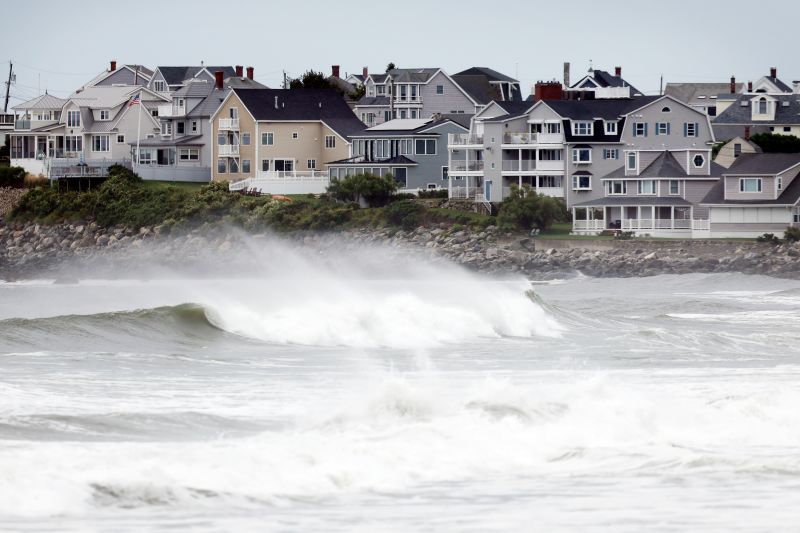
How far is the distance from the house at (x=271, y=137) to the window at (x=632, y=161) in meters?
17.5

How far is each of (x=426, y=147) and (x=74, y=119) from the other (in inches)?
932

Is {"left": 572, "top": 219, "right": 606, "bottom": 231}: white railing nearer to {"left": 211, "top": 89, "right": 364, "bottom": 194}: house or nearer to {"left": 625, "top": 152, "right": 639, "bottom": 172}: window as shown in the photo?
{"left": 625, "top": 152, "right": 639, "bottom": 172}: window

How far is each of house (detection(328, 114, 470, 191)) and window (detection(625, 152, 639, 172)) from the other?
11170 millimetres

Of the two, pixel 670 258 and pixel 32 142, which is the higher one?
pixel 32 142

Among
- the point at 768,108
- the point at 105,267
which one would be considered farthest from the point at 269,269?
the point at 768,108

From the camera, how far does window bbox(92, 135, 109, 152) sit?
88188 mm

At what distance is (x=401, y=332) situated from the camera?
31422mm

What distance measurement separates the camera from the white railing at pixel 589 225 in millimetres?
64875

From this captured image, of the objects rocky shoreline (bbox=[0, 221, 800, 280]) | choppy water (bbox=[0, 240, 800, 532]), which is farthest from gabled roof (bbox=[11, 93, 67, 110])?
choppy water (bbox=[0, 240, 800, 532])

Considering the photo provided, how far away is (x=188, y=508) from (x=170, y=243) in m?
58.0

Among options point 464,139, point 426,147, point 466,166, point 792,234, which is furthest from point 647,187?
point 426,147

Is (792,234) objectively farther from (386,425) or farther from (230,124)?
(386,425)

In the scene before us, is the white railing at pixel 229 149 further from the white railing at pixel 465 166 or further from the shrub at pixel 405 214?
the shrub at pixel 405 214

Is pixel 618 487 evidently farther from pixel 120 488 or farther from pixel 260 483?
pixel 120 488
